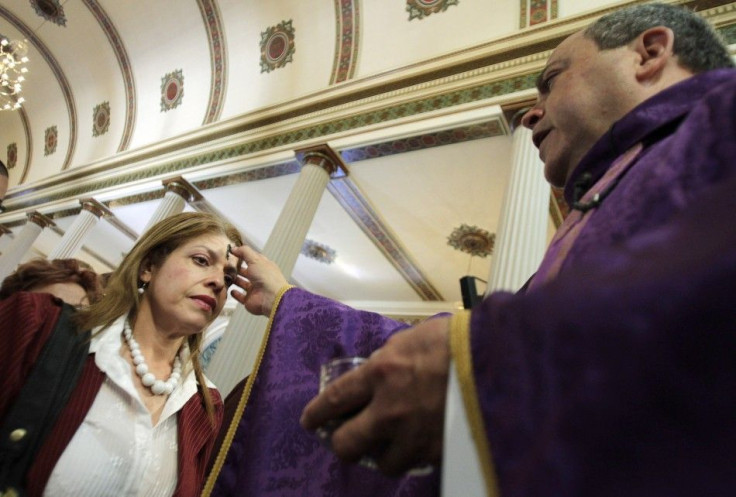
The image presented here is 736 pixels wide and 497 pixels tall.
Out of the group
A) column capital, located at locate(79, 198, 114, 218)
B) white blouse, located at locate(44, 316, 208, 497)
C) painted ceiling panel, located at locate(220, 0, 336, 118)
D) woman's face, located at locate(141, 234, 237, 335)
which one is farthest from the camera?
column capital, located at locate(79, 198, 114, 218)

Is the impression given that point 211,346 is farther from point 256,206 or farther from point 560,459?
point 560,459

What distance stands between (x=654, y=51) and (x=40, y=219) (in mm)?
12406

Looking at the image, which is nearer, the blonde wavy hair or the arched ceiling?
the blonde wavy hair

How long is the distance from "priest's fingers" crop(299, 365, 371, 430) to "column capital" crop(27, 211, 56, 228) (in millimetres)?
12134

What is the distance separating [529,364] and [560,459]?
0.08m

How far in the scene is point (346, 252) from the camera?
8227 mm

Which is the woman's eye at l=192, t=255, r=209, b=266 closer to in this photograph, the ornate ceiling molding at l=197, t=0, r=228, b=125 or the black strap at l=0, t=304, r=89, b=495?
the black strap at l=0, t=304, r=89, b=495

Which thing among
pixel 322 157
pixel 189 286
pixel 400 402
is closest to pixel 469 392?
pixel 400 402

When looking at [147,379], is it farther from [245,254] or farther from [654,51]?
[654,51]

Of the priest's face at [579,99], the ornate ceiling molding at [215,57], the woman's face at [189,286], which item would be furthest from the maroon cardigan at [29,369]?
the ornate ceiling molding at [215,57]

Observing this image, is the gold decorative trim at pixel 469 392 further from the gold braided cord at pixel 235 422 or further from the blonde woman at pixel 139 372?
the blonde woman at pixel 139 372

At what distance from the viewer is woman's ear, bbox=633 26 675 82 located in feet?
3.02

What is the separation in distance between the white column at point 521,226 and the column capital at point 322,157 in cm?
257

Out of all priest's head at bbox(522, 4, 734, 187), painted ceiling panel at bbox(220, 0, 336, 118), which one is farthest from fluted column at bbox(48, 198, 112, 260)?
priest's head at bbox(522, 4, 734, 187)
